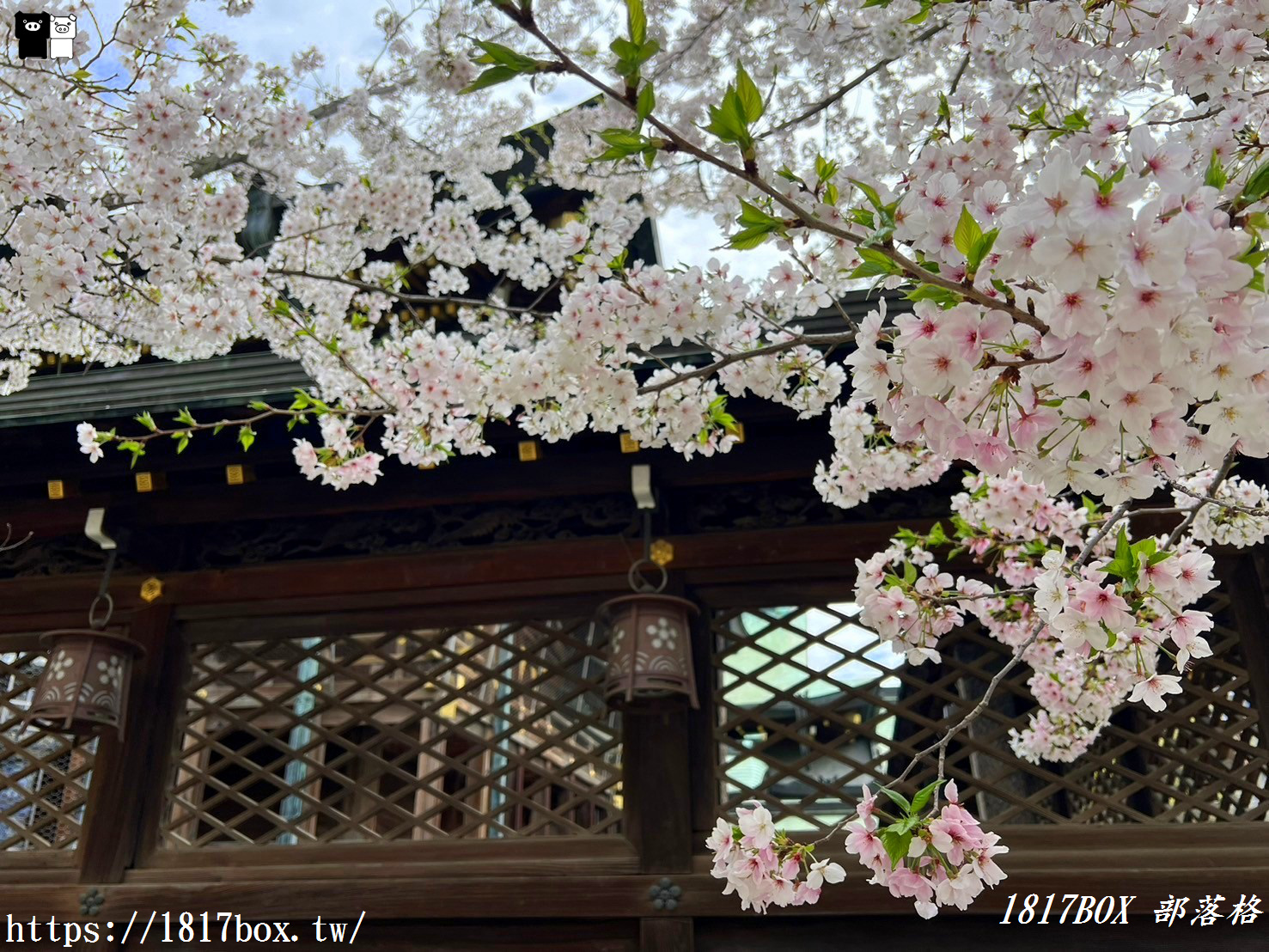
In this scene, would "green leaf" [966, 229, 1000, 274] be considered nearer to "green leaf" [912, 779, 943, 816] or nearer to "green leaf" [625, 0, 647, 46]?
"green leaf" [625, 0, 647, 46]

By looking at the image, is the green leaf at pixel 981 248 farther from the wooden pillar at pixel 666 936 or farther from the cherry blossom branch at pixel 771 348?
the wooden pillar at pixel 666 936

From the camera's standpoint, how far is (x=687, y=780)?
3699 mm

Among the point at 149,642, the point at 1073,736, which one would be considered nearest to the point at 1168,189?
the point at 1073,736

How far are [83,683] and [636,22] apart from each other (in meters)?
3.53

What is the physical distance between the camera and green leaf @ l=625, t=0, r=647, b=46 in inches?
61.7

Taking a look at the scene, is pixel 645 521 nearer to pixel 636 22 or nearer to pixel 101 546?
pixel 101 546

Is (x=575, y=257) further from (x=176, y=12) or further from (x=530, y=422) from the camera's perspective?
(x=176, y=12)

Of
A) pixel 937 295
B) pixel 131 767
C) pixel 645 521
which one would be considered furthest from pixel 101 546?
pixel 937 295

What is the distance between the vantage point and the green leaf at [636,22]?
1568 millimetres

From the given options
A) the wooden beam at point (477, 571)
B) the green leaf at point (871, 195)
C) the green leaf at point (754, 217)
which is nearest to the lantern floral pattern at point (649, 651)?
the wooden beam at point (477, 571)

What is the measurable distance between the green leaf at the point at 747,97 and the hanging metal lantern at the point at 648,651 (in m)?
2.32

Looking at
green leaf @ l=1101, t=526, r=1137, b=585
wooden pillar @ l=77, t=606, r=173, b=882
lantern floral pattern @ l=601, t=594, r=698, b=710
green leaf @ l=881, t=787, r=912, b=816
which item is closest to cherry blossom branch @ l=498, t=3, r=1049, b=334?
green leaf @ l=1101, t=526, r=1137, b=585

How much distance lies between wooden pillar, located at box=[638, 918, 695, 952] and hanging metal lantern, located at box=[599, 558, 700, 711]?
0.77 metres

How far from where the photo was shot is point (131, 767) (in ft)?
13.4
